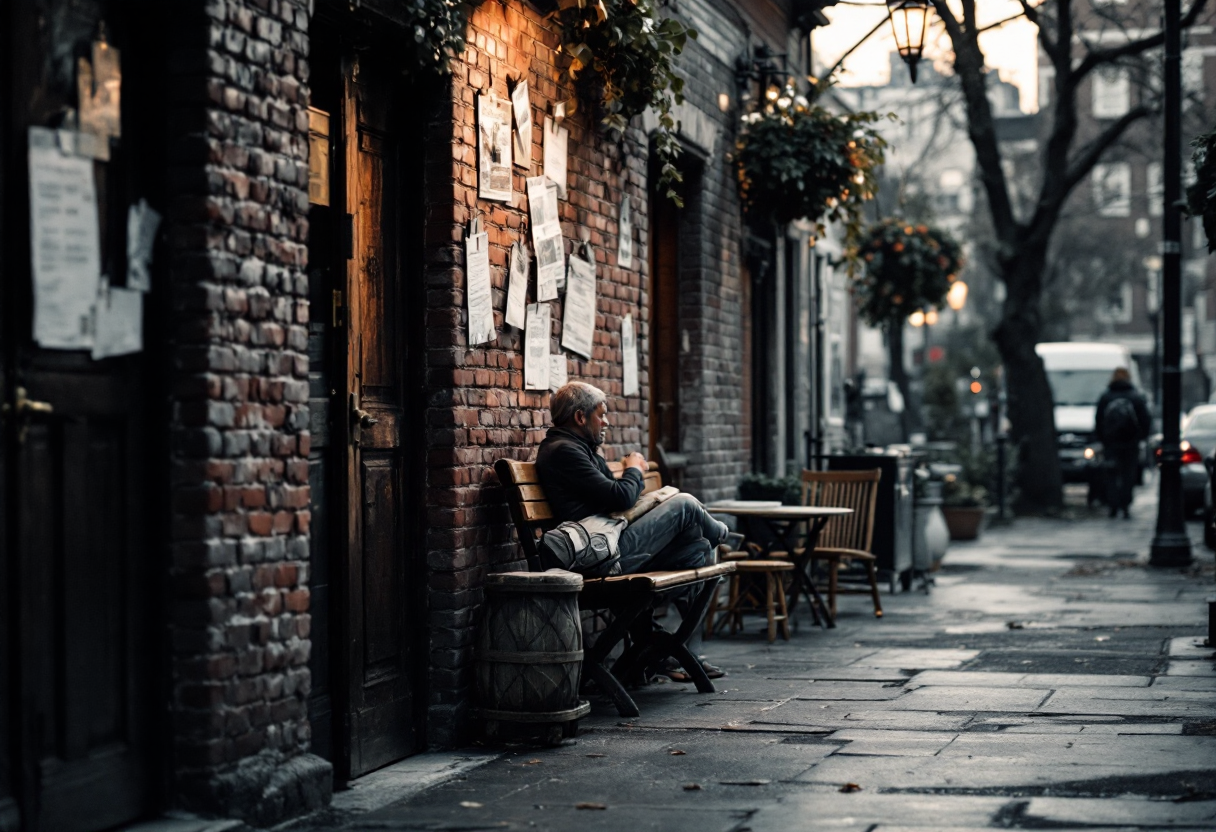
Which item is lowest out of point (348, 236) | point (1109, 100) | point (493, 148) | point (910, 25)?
point (348, 236)

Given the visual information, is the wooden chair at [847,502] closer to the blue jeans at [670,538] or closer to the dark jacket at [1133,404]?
the blue jeans at [670,538]

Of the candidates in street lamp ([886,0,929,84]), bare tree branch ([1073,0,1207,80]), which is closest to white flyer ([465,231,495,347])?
street lamp ([886,0,929,84])

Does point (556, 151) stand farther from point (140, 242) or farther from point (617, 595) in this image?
point (140, 242)

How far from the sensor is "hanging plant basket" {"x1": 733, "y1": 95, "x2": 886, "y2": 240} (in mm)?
12195

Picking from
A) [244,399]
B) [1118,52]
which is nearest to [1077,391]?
[1118,52]

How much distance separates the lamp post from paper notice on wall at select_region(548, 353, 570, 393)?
852 cm

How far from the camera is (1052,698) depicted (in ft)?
26.1

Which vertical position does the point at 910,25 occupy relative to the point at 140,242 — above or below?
above

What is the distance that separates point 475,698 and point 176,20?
124 inches

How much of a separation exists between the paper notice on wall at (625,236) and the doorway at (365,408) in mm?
2500

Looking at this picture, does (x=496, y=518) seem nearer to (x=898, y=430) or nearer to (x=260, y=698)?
(x=260, y=698)

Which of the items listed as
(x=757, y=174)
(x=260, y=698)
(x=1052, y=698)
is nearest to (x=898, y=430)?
(x=757, y=174)

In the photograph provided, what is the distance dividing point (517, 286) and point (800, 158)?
503 cm

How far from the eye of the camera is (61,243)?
466 centimetres
